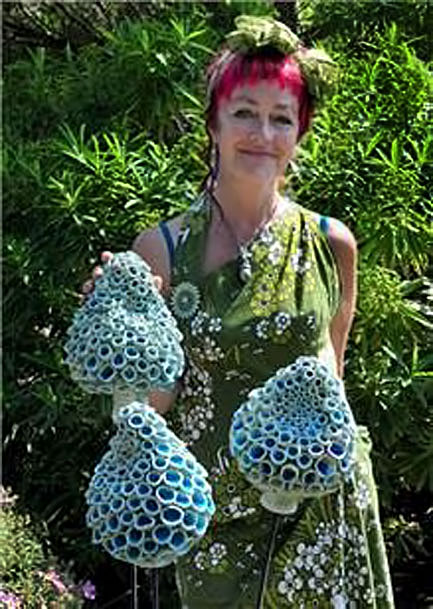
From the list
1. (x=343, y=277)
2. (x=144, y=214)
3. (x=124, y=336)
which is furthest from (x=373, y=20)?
(x=124, y=336)

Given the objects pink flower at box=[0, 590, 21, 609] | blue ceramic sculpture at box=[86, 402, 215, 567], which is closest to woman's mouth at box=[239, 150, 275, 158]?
Result: blue ceramic sculpture at box=[86, 402, 215, 567]

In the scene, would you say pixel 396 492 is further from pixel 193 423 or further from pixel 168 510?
pixel 168 510

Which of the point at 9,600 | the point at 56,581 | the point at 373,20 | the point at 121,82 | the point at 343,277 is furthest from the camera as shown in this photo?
the point at 373,20

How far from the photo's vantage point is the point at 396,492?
2.70 metres

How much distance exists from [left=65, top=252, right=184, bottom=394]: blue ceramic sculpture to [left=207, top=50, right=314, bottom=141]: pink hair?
0.42 meters

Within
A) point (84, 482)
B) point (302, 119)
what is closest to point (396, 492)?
point (84, 482)

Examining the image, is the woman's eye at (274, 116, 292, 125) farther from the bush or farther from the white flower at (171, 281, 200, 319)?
the bush

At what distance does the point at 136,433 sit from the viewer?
1.05 metres

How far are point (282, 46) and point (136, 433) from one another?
647 millimetres

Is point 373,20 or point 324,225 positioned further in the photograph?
point 373,20

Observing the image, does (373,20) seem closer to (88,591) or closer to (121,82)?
(121,82)

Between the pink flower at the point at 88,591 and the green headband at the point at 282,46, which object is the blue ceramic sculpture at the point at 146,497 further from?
the pink flower at the point at 88,591

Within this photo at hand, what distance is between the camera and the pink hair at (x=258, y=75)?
1.51m

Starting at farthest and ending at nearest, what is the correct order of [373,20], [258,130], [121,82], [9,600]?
1. [373,20]
2. [121,82]
3. [9,600]
4. [258,130]
